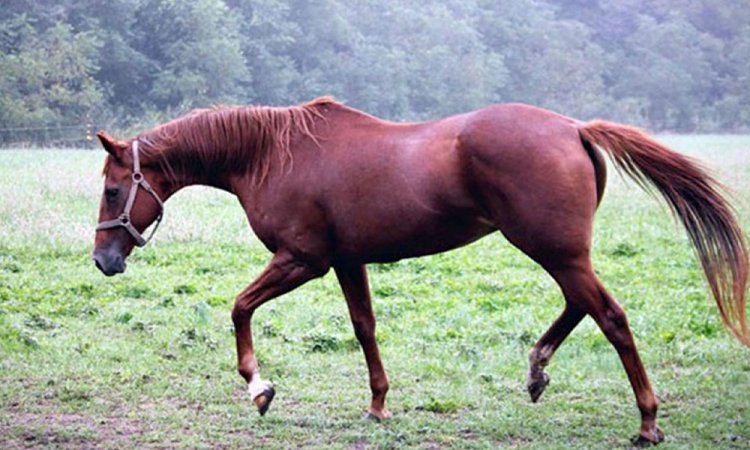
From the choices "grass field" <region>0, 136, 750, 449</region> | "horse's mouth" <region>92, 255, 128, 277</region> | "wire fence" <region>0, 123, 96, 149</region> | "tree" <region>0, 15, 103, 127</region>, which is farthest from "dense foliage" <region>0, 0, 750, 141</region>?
"horse's mouth" <region>92, 255, 128, 277</region>

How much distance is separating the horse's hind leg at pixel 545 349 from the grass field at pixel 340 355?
0.56 ft

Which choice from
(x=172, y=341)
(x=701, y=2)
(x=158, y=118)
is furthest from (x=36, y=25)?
(x=172, y=341)

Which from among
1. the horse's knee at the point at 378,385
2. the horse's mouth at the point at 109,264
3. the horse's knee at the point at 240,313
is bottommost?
the horse's knee at the point at 378,385

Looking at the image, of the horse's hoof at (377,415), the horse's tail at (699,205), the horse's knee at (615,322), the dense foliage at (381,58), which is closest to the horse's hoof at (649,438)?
the horse's knee at (615,322)

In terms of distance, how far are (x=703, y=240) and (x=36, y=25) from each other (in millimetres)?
29871

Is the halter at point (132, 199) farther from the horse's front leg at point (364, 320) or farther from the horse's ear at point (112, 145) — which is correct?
the horse's front leg at point (364, 320)

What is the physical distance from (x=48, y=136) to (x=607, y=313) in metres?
25.5

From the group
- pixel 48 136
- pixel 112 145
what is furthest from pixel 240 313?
pixel 48 136

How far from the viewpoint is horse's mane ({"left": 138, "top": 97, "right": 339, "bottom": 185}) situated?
5414mm

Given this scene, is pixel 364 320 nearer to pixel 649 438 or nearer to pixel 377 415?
pixel 377 415

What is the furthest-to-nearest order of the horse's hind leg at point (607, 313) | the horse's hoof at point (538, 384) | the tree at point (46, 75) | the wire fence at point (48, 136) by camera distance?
the tree at point (46, 75), the wire fence at point (48, 136), the horse's hoof at point (538, 384), the horse's hind leg at point (607, 313)

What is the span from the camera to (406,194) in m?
Result: 4.95

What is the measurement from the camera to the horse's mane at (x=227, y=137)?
5.41 metres

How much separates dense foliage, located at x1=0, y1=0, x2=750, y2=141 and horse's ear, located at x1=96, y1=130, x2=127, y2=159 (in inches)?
914
